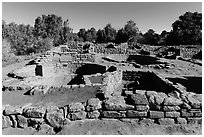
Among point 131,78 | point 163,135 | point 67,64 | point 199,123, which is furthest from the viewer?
point 67,64

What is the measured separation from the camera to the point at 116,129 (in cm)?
417

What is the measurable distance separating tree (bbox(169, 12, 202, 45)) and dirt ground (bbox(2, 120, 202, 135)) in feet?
131

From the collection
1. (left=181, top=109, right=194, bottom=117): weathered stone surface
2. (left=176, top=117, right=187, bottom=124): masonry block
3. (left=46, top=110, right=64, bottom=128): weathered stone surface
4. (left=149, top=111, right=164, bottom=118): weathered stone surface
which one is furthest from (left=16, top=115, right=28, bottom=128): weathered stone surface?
(left=181, top=109, right=194, bottom=117): weathered stone surface

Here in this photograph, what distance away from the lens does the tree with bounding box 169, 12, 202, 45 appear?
38.4 meters

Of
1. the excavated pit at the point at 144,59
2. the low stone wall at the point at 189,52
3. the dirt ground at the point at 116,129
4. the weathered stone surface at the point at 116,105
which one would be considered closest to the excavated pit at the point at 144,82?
the dirt ground at the point at 116,129

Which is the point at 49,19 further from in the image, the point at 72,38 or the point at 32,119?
the point at 32,119

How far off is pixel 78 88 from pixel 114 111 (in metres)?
4.57

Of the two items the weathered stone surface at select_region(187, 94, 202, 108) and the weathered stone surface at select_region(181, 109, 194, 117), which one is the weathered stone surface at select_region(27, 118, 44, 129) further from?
the weathered stone surface at select_region(187, 94, 202, 108)

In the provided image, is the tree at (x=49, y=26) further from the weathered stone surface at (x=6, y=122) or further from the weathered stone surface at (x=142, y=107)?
the weathered stone surface at (x=142, y=107)

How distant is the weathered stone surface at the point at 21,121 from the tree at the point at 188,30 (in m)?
42.0

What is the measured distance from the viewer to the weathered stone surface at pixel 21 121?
4234 millimetres

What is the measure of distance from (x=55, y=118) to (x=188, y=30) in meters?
Answer: 42.6

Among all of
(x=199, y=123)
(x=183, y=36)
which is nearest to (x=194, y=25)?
(x=183, y=36)

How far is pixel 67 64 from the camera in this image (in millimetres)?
16344
